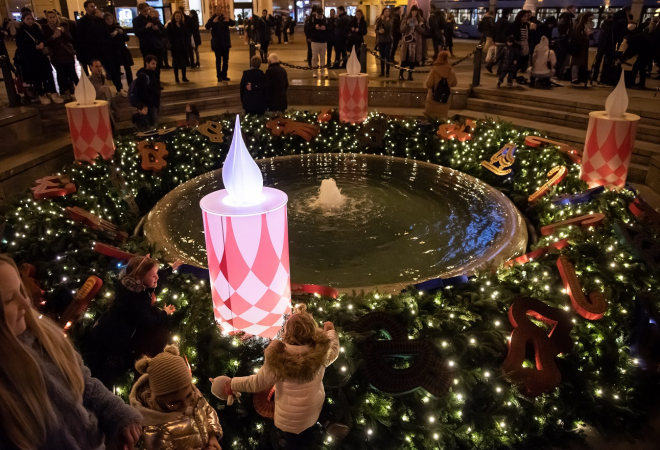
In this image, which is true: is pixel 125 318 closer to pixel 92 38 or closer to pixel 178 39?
pixel 92 38

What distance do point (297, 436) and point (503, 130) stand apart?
5912 millimetres

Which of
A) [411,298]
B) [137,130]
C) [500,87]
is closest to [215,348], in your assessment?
[411,298]

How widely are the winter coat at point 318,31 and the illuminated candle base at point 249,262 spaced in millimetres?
10114

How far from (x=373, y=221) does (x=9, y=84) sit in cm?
667

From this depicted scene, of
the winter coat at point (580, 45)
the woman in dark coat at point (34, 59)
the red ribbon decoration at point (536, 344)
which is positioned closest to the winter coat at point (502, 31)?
the winter coat at point (580, 45)

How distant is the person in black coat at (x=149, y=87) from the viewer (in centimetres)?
763

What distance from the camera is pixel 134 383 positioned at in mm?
2516

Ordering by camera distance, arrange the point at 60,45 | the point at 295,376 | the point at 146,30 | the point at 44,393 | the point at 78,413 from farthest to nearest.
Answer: the point at 146,30, the point at 60,45, the point at 295,376, the point at 78,413, the point at 44,393

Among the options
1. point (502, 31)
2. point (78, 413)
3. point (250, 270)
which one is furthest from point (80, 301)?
point (502, 31)

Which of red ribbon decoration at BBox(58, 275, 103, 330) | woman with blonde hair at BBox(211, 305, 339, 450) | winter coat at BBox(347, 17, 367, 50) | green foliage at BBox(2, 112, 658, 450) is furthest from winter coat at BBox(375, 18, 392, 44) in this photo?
woman with blonde hair at BBox(211, 305, 339, 450)

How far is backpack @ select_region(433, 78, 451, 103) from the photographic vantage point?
27.1 feet

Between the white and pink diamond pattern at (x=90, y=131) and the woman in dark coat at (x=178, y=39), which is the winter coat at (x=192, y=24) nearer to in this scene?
the woman in dark coat at (x=178, y=39)

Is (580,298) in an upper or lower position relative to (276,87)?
lower

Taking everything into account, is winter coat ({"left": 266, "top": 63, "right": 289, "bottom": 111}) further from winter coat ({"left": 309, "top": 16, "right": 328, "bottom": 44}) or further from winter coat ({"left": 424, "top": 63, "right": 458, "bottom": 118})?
winter coat ({"left": 309, "top": 16, "right": 328, "bottom": 44})
